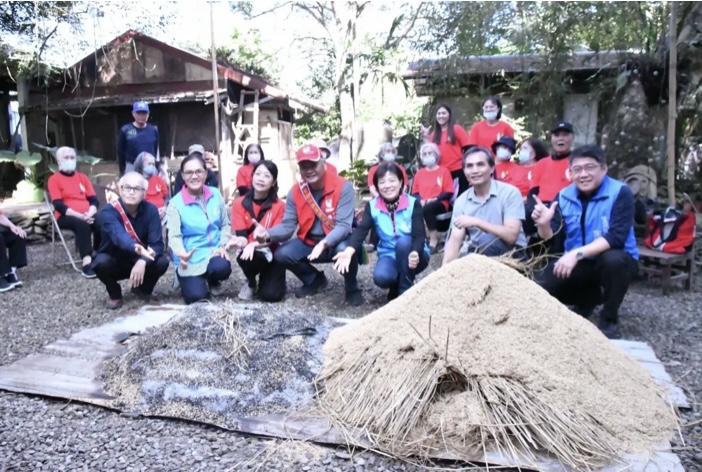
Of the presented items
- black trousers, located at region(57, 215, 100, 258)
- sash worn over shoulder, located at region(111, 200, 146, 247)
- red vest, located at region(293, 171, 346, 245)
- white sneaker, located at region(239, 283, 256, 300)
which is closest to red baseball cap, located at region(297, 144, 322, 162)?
red vest, located at region(293, 171, 346, 245)

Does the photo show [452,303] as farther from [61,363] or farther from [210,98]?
[210,98]

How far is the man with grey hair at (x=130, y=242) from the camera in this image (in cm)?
422

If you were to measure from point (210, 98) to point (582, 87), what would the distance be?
629 centimetres

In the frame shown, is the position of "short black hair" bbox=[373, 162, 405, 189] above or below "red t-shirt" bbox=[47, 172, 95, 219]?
above

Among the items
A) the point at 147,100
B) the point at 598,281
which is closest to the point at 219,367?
the point at 598,281

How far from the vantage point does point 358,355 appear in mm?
2561

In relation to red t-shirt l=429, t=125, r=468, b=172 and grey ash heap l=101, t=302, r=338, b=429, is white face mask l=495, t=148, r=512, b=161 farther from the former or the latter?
grey ash heap l=101, t=302, r=338, b=429

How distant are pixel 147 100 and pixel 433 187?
671 centimetres

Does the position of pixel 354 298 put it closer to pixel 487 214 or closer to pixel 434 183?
pixel 487 214

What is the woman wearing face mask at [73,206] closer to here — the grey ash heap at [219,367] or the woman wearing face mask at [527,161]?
the grey ash heap at [219,367]

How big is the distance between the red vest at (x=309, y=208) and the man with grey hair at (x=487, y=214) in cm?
107

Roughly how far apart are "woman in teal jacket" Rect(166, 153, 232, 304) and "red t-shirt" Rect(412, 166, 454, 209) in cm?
246

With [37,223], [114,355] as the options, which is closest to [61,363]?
[114,355]

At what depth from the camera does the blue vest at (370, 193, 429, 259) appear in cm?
414
